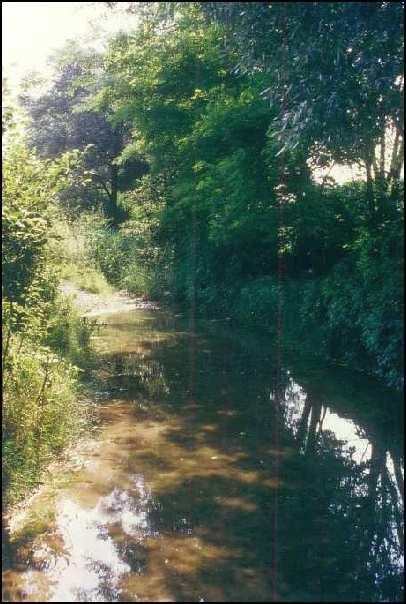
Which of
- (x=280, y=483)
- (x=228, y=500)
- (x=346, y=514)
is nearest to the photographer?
(x=346, y=514)

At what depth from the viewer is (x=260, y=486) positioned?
24.9ft

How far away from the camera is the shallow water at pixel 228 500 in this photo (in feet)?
18.4

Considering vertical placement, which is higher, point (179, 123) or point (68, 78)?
point (68, 78)

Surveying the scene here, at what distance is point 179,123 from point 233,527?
17.7 meters

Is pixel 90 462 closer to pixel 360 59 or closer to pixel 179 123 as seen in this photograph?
pixel 360 59

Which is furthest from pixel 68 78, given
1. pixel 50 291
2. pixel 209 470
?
pixel 209 470

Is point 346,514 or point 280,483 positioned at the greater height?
point 280,483

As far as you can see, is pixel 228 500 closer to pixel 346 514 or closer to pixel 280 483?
pixel 280 483

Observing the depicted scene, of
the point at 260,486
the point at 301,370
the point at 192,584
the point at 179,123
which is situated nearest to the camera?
the point at 192,584

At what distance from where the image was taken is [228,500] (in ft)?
23.7

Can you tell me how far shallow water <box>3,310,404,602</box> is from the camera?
5.61 m

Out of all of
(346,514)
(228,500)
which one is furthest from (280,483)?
(346,514)

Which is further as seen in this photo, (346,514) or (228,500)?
(228,500)

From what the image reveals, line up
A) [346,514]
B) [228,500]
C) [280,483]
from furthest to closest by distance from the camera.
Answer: [280,483], [228,500], [346,514]
